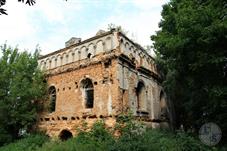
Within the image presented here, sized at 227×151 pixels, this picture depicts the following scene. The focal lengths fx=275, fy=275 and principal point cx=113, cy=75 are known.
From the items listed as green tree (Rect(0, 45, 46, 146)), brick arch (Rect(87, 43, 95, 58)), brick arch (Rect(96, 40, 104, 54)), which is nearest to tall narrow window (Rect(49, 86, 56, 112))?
green tree (Rect(0, 45, 46, 146))

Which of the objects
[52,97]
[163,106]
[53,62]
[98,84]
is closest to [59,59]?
[53,62]

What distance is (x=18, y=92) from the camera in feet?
54.2

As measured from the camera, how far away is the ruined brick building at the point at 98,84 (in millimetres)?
14742

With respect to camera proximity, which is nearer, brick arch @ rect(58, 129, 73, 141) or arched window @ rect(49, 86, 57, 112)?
brick arch @ rect(58, 129, 73, 141)

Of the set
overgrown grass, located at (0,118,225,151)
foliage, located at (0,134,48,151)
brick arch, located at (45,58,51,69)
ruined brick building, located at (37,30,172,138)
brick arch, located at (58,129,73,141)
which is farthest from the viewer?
brick arch, located at (45,58,51,69)

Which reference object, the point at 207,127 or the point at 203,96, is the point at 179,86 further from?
the point at 207,127

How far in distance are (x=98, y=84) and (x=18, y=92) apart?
16.7ft

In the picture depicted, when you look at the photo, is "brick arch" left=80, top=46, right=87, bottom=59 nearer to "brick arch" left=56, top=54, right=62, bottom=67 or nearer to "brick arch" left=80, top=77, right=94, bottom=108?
"brick arch" left=80, top=77, right=94, bottom=108

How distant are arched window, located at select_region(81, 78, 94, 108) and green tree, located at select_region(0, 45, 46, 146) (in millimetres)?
3072

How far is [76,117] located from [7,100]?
451 centimetres

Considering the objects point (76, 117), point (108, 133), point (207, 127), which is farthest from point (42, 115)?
point (207, 127)

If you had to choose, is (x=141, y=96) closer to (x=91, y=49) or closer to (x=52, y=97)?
(x=91, y=49)

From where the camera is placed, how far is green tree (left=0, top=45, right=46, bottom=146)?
653 inches

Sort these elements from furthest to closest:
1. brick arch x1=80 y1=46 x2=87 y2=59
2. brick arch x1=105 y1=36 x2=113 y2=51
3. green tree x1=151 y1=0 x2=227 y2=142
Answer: brick arch x1=80 y1=46 x2=87 y2=59
brick arch x1=105 y1=36 x2=113 y2=51
green tree x1=151 y1=0 x2=227 y2=142
